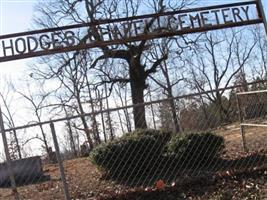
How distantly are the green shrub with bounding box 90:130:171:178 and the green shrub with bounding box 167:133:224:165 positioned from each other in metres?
0.38

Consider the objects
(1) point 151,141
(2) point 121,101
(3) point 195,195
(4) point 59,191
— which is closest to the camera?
(3) point 195,195

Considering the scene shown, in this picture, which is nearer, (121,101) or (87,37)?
(87,37)

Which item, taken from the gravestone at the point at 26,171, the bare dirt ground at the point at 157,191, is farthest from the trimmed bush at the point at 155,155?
the gravestone at the point at 26,171

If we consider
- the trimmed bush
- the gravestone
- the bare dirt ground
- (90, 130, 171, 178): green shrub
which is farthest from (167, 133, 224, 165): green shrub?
the gravestone

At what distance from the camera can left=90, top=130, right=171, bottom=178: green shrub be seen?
31.5ft

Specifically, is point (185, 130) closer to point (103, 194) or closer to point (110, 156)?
point (110, 156)

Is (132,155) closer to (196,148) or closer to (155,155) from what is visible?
(155,155)

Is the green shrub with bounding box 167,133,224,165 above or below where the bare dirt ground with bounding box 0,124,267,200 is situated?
above

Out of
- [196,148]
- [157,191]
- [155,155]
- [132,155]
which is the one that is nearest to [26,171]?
[132,155]

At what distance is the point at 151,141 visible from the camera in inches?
383

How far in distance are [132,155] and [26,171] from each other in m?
3.93

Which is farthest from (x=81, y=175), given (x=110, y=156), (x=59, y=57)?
(x=59, y=57)

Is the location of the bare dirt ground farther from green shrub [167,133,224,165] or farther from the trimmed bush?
green shrub [167,133,224,165]

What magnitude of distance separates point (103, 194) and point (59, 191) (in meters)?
1.21
